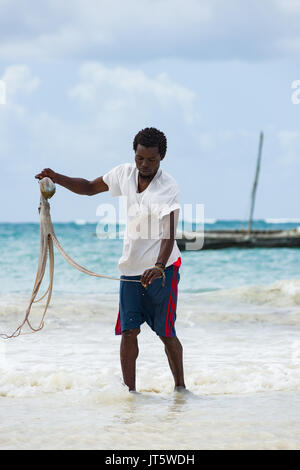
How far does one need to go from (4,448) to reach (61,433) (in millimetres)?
321

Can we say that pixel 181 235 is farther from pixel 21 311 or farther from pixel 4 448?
pixel 4 448

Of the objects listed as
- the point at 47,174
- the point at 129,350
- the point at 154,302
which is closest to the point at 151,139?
the point at 47,174

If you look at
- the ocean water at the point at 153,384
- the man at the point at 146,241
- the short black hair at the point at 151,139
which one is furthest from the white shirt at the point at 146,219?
the ocean water at the point at 153,384

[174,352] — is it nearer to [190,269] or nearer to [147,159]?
[147,159]

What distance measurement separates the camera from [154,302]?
3797 millimetres

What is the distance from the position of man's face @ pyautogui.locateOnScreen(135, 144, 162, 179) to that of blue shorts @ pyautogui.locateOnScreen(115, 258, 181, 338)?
22.0 inches

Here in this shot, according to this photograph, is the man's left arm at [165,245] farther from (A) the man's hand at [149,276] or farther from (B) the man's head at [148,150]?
(B) the man's head at [148,150]

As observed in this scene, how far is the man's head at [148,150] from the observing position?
3.66 meters

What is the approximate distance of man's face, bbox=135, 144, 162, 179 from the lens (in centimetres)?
366

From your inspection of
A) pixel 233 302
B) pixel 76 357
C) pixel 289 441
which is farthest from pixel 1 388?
pixel 233 302

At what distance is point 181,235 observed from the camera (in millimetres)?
28969

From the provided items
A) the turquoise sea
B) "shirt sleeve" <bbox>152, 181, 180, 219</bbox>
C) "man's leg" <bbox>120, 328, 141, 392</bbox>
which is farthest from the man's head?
the turquoise sea

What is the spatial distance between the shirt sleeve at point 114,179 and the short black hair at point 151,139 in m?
0.18

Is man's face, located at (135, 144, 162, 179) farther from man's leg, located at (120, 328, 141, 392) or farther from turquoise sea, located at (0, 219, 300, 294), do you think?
turquoise sea, located at (0, 219, 300, 294)
